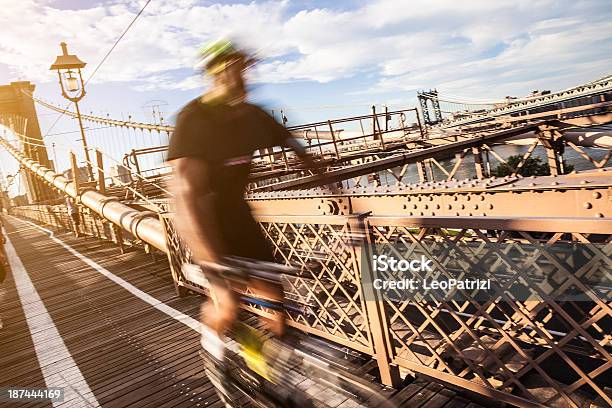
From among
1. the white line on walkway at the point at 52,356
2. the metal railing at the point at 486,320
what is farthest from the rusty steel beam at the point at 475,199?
the white line on walkway at the point at 52,356

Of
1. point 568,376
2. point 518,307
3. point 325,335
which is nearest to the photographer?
point 518,307

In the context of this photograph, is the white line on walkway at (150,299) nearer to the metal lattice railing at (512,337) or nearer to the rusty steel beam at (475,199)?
the rusty steel beam at (475,199)

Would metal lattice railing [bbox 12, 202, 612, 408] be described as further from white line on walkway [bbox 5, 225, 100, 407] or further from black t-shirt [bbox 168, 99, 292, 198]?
white line on walkway [bbox 5, 225, 100, 407]

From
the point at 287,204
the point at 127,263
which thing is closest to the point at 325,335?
the point at 287,204

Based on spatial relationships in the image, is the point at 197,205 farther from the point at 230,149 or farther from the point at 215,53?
the point at 215,53

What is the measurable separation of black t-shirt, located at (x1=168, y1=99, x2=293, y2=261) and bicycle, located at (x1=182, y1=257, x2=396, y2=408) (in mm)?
300

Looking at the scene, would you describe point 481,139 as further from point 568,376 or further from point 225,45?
point 225,45

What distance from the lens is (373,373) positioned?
3656 millimetres

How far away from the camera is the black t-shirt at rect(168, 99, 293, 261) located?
2.31 metres

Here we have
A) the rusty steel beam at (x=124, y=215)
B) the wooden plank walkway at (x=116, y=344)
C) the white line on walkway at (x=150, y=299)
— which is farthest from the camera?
the rusty steel beam at (x=124, y=215)

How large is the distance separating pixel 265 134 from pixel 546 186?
184cm

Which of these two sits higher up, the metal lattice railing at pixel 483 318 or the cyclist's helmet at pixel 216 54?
the cyclist's helmet at pixel 216 54

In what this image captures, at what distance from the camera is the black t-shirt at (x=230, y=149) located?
91.1 inches

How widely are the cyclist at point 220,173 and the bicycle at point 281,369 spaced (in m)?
0.09
